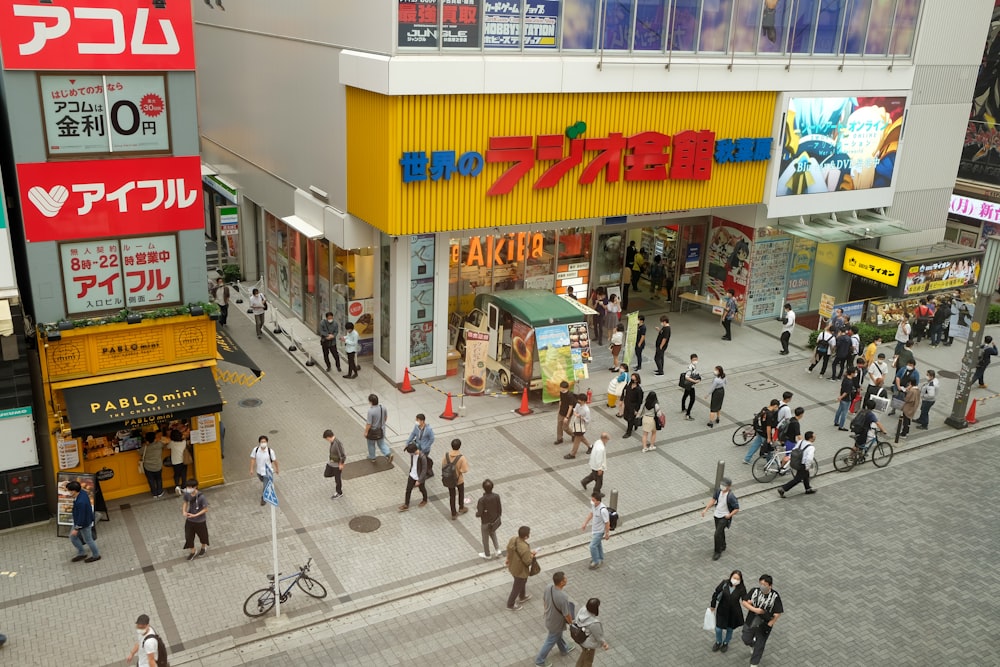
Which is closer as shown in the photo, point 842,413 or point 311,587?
point 311,587

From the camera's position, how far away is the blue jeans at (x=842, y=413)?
69.6ft

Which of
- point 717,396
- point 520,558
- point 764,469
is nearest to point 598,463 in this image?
point 520,558

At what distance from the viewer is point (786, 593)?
15031 millimetres

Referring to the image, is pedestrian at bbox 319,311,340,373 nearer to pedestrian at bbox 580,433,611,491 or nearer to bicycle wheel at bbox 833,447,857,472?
pedestrian at bbox 580,433,611,491

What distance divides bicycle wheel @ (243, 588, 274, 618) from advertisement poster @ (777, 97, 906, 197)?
1889 centimetres

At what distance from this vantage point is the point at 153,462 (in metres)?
16.5

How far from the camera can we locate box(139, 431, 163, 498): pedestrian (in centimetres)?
1645

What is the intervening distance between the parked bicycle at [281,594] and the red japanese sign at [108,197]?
669 cm

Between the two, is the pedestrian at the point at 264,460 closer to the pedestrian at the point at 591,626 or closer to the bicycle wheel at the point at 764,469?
the pedestrian at the point at 591,626

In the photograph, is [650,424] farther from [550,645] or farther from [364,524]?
[550,645]

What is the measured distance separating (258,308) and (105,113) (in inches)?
447

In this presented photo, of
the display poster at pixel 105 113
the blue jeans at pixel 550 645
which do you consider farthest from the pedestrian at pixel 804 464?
the display poster at pixel 105 113

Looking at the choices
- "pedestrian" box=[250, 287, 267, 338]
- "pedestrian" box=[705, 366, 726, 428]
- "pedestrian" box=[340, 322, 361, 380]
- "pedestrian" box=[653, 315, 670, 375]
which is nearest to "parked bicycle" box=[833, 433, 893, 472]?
"pedestrian" box=[705, 366, 726, 428]

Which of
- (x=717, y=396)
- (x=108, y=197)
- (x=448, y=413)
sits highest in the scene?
(x=108, y=197)
